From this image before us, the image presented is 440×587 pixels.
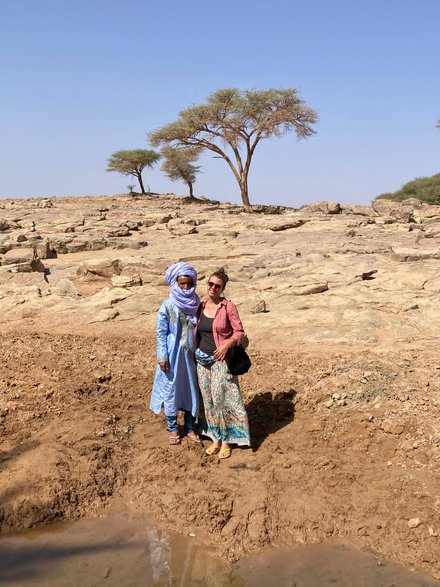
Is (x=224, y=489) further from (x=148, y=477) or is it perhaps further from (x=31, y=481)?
A: (x=31, y=481)

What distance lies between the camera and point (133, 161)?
31.3 metres

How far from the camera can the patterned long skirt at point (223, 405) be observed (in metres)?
3.50

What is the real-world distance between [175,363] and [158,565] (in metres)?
1.31

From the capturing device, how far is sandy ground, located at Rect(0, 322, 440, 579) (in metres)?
2.97

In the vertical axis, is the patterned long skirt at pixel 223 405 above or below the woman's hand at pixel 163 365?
below

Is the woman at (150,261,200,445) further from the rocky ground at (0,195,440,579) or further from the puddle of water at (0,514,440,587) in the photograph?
the puddle of water at (0,514,440,587)

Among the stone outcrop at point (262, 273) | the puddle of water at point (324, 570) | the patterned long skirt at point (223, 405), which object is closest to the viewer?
the puddle of water at point (324, 570)

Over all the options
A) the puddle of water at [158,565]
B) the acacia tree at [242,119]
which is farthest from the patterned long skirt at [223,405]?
the acacia tree at [242,119]

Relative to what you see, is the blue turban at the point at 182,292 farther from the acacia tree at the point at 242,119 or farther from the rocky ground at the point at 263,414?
the acacia tree at the point at 242,119

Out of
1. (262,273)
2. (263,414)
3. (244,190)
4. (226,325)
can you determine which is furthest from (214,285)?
(244,190)

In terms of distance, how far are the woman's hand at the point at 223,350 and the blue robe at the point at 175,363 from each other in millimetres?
308

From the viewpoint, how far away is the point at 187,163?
29.0 meters

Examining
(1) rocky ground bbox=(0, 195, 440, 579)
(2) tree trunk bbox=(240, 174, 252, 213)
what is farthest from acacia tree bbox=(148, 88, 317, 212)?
(1) rocky ground bbox=(0, 195, 440, 579)

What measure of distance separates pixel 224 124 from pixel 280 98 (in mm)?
2722
